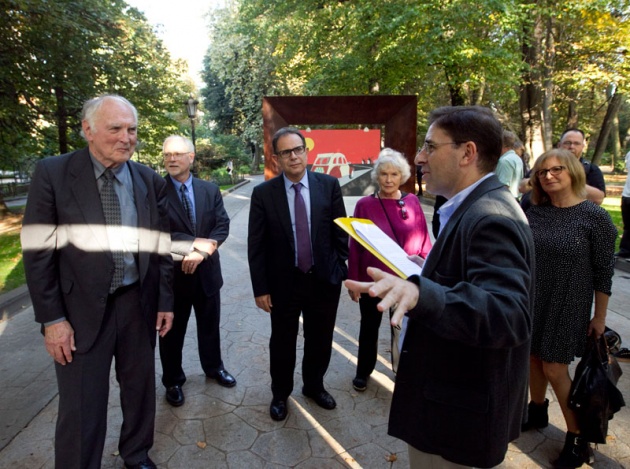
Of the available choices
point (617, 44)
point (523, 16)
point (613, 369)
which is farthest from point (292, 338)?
point (617, 44)

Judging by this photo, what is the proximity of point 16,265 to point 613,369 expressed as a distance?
28.6 feet

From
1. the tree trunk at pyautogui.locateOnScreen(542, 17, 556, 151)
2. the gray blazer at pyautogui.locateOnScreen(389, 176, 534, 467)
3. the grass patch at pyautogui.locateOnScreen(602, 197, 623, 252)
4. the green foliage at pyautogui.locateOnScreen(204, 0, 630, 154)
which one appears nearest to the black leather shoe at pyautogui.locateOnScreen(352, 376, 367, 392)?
the gray blazer at pyautogui.locateOnScreen(389, 176, 534, 467)

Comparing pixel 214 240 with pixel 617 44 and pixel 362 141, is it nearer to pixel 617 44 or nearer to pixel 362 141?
pixel 362 141

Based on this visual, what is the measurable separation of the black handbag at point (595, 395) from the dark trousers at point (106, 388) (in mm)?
2601

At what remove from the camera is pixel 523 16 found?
1059 cm

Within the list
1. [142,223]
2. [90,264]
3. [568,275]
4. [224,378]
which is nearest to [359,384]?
[224,378]

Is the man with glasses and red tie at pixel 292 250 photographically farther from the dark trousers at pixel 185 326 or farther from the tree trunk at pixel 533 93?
the tree trunk at pixel 533 93

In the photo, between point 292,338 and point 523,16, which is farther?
point 523,16

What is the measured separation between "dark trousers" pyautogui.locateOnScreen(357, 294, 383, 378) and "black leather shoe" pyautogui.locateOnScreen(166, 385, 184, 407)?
4.91ft

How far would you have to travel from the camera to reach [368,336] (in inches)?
136

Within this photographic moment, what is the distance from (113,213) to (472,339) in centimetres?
192

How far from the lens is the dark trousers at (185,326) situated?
323 cm

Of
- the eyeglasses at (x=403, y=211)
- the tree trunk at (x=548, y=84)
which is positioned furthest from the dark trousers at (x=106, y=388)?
the tree trunk at (x=548, y=84)

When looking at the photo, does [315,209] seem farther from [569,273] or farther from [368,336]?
[569,273]
